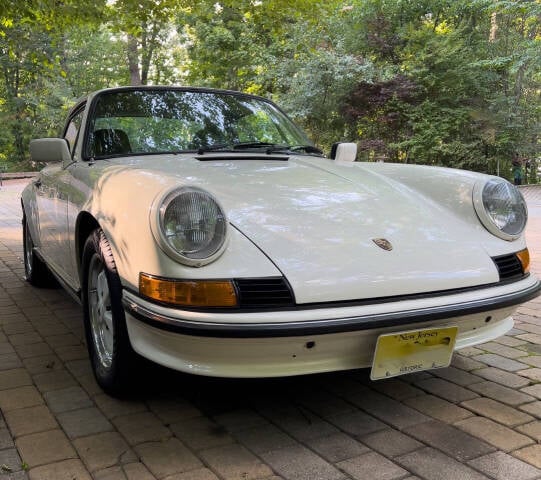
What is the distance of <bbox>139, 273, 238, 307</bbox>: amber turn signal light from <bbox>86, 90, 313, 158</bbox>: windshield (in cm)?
128

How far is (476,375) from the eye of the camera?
2.74m

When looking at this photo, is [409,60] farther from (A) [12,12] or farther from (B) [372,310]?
(B) [372,310]

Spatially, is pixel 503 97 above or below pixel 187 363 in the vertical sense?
above

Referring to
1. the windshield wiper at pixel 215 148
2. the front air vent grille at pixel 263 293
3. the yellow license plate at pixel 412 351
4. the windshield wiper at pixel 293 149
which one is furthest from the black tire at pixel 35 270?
the yellow license plate at pixel 412 351

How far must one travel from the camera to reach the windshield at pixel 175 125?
306cm

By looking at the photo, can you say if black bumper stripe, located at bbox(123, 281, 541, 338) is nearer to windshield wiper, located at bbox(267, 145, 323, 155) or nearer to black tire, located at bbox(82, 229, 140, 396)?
black tire, located at bbox(82, 229, 140, 396)

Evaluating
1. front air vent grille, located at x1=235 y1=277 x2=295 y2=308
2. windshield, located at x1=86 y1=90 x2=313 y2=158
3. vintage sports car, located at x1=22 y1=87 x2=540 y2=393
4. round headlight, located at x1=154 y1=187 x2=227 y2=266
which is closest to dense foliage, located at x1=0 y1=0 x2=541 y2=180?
windshield, located at x1=86 y1=90 x2=313 y2=158

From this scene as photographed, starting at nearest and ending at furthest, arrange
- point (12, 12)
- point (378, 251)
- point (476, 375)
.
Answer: point (378, 251)
point (476, 375)
point (12, 12)

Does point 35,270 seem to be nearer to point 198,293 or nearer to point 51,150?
point 51,150

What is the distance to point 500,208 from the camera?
101 inches

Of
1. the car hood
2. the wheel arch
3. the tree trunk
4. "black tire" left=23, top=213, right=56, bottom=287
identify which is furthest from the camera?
the tree trunk

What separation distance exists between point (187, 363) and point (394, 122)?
16.7 meters

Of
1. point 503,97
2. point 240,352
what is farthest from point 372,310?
point 503,97

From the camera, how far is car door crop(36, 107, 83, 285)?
312 cm
